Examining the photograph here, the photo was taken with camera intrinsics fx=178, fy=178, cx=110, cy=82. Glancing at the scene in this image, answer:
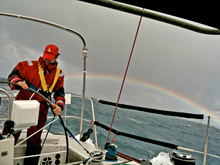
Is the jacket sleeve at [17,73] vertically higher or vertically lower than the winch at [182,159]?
higher

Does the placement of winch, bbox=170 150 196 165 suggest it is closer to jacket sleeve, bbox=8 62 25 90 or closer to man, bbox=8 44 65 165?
man, bbox=8 44 65 165

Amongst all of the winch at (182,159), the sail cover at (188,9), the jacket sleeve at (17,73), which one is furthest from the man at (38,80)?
the sail cover at (188,9)

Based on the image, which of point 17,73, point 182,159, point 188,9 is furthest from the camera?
point 17,73

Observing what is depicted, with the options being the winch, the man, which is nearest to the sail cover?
the winch

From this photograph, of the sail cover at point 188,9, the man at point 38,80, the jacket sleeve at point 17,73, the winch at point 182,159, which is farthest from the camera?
the man at point 38,80

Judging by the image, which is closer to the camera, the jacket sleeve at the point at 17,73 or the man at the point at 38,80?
the jacket sleeve at the point at 17,73

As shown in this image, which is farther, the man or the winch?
the man

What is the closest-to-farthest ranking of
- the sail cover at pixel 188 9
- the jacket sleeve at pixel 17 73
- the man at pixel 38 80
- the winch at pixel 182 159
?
the sail cover at pixel 188 9 < the winch at pixel 182 159 < the jacket sleeve at pixel 17 73 < the man at pixel 38 80

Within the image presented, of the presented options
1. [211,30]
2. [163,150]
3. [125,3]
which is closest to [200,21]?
[211,30]

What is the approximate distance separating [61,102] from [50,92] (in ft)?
0.56

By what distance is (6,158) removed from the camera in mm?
1303

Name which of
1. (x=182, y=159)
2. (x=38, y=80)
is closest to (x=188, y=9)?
(x=182, y=159)

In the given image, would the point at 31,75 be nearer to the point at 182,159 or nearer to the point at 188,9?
the point at 182,159

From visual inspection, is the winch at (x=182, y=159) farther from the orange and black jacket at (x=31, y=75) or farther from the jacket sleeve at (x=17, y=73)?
the jacket sleeve at (x=17, y=73)
